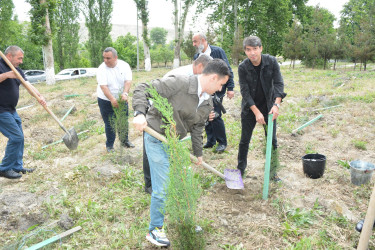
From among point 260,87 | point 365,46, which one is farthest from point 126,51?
point 260,87

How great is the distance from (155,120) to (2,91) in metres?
2.98

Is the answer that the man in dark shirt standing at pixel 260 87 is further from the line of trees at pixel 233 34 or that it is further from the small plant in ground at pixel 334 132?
the line of trees at pixel 233 34

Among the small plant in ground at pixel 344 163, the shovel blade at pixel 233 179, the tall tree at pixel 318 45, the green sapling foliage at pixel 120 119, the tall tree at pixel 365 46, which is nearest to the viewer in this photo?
the shovel blade at pixel 233 179

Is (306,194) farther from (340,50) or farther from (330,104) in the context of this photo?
(340,50)

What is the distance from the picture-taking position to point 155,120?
2650 mm

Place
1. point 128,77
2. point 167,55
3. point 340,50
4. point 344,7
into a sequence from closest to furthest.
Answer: point 128,77 → point 340,50 → point 344,7 → point 167,55

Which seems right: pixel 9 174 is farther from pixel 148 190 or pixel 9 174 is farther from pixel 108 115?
pixel 148 190

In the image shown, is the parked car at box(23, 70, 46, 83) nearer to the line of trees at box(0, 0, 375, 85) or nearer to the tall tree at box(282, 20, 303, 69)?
the line of trees at box(0, 0, 375, 85)

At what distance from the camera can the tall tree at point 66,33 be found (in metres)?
27.5

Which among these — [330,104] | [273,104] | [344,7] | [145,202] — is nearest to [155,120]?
[145,202]

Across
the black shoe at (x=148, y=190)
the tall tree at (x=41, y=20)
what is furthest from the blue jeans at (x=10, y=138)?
the tall tree at (x=41, y=20)

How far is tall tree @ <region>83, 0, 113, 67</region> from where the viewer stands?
26.2 metres

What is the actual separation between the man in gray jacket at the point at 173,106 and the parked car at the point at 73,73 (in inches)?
790

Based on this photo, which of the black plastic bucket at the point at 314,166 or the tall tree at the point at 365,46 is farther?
the tall tree at the point at 365,46
